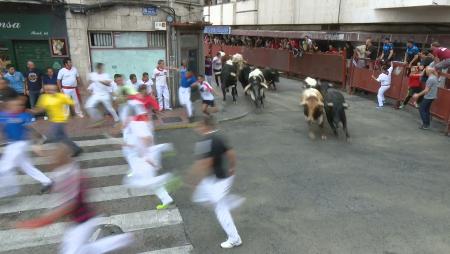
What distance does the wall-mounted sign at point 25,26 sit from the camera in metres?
12.0

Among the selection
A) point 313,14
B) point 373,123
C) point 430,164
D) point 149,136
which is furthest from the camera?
point 313,14

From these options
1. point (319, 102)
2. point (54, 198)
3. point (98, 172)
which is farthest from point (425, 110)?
point (54, 198)

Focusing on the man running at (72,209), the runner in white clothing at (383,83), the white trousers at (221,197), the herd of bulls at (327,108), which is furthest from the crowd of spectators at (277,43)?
the man running at (72,209)

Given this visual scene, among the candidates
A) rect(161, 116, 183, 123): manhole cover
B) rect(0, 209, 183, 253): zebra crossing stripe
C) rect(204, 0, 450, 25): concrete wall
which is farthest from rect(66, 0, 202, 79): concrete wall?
rect(204, 0, 450, 25): concrete wall

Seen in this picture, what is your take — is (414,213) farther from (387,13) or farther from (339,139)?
(387,13)

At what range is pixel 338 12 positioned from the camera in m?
20.2

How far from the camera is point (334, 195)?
22.7 feet

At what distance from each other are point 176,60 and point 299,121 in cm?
487

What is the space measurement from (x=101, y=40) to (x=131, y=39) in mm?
1011

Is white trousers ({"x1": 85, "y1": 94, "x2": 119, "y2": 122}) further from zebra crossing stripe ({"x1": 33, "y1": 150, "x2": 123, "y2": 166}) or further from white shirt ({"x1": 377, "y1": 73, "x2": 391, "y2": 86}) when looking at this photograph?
white shirt ({"x1": 377, "y1": 73, "x2": 391, "y2": 86})

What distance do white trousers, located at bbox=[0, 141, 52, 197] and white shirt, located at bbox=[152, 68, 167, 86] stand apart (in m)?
6.30

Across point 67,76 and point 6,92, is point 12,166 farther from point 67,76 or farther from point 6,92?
point 67,76

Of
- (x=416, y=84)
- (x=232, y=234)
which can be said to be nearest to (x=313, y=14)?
(x=416, y=84)

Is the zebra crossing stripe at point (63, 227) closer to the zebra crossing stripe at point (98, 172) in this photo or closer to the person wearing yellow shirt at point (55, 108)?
the zebra crossing stripe at point (98, 172)
